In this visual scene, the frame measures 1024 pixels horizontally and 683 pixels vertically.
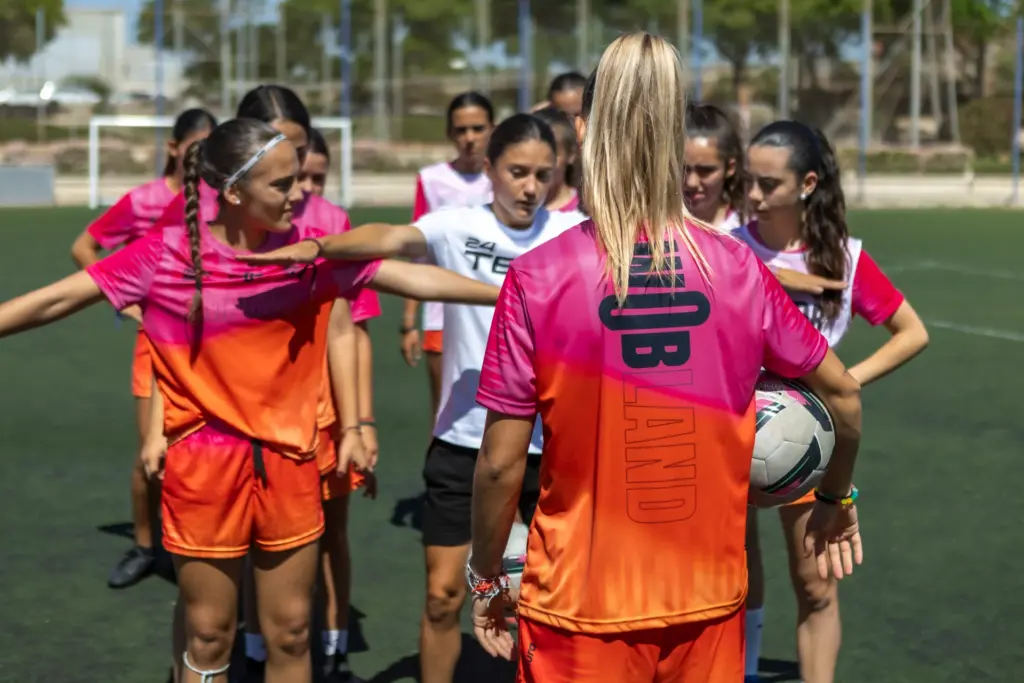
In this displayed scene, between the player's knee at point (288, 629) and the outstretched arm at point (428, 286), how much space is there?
36.8 inches

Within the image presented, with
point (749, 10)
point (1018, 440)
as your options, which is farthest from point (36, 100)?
point (1018, 440)

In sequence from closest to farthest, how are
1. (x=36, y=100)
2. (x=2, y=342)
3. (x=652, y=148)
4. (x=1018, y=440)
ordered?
(x=652, y=148) < (x=1018, y=440) < (x=2, y=342) < (x=36, y=100)

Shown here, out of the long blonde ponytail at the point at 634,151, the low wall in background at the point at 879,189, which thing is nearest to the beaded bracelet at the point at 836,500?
the long blonde ponytail at the point at 634,151

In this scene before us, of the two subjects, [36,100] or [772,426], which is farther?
[36,100]

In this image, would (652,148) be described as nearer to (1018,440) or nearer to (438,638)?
(438,638)

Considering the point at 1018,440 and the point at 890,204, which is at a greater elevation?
the point at 890,204

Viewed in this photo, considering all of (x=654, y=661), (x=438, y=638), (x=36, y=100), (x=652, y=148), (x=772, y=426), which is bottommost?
(x=438, y=638)

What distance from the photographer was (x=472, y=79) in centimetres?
3366

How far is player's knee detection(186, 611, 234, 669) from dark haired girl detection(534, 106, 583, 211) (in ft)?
8.08

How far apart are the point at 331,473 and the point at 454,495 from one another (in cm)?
50

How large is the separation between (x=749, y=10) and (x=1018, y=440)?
986 inches

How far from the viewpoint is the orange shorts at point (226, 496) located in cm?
402

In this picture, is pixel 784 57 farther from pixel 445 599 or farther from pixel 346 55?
pixel 445 599

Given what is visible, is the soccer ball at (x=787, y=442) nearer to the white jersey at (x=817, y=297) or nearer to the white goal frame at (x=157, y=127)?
the white jersey at (x=817, y=297)
